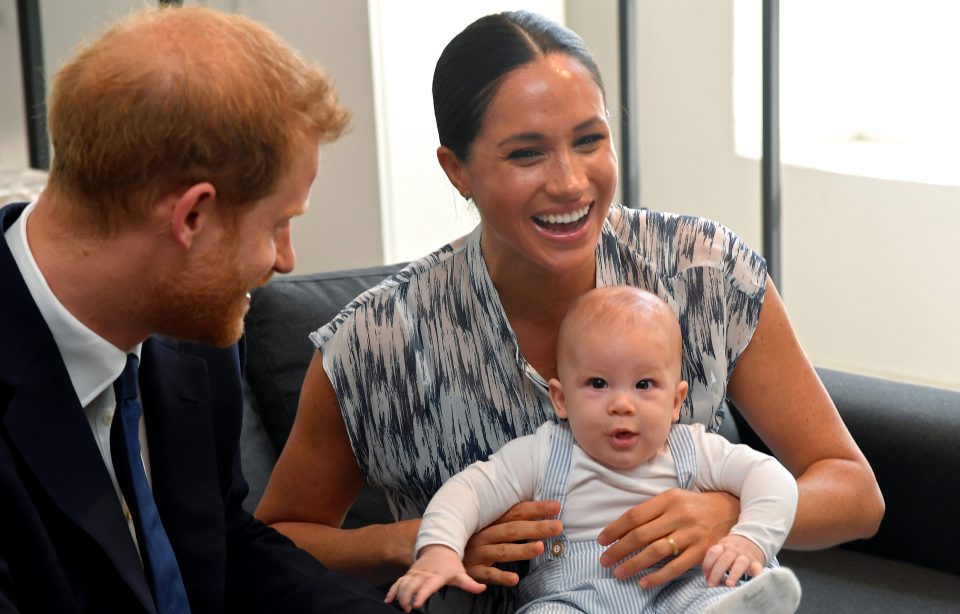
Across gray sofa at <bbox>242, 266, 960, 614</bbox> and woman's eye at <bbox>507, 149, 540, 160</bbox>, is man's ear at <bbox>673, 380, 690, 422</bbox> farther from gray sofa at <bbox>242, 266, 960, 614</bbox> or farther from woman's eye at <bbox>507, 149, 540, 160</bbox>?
gray sofa at <bbox>242, 266, 960, 614</bbox>

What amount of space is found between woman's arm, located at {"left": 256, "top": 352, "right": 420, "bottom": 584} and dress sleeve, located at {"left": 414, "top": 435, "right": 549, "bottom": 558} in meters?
0.16

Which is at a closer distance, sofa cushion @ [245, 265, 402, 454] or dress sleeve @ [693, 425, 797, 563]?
dress sleeve @ [693, 425, 797, 563]

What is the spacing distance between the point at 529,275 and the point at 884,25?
104 inches

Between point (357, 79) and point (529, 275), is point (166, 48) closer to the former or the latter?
point (529, 275)

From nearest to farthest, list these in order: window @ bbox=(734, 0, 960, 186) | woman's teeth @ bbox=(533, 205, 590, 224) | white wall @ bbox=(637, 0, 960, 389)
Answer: woman's teeth @ bbox=(533, 205, 590, 224) < window @ bbox=(734, 0, 960, 186) < white wall @ bbox=(637, 0, 960, 389)

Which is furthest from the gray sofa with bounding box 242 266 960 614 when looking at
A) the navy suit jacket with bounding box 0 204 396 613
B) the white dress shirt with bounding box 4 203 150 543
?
the white dress shirt with bounding box 4 203 150 543

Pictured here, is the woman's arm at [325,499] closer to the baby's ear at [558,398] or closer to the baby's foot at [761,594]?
the baby's ear at [558,398]

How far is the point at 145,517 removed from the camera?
1588 mm

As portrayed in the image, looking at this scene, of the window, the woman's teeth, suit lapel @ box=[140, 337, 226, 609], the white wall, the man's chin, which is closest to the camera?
the man's chin

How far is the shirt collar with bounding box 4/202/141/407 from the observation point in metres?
1.47

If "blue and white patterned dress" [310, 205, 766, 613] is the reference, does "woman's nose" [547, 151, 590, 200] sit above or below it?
above

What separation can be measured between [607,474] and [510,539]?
166mm

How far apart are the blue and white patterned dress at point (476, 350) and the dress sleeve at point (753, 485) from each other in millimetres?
127

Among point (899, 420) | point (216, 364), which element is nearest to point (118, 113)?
point (216, 364)
